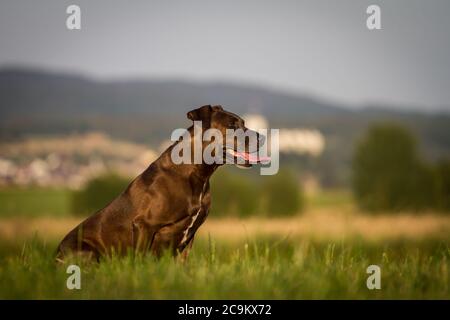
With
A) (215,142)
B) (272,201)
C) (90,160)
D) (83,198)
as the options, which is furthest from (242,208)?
(215,142)

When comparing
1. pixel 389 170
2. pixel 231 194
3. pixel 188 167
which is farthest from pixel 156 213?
pixel 389 170

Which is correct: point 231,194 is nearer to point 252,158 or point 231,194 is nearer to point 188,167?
point 252,158

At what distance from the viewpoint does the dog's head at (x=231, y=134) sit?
6.61 meters

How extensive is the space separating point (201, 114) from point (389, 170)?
53.3 metres

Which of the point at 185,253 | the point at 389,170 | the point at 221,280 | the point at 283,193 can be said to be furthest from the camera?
the point at 389,170

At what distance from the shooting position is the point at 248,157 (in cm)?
668

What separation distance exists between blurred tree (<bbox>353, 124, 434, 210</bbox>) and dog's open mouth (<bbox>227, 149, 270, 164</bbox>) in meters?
47.3

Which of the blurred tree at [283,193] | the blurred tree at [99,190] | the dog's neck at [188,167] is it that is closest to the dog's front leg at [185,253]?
the dog's neck at [188,167]

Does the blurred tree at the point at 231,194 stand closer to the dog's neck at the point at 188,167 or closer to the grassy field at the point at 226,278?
the dog's neck at the point at 188,167

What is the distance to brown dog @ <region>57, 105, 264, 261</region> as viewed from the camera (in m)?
6.34

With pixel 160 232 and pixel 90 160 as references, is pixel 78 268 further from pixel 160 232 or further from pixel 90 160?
pixel 90 160

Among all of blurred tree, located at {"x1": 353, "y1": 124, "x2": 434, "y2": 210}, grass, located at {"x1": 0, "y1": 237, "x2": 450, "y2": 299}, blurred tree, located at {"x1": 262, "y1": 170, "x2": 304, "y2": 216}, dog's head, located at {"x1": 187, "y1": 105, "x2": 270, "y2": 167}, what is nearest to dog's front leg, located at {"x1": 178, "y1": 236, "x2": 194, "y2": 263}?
grass, located at {"x1": 0, "y1": 237, "x2": 450, "y2": 299}

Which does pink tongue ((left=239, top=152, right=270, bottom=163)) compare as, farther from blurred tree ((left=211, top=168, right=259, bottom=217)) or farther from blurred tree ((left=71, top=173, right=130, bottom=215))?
blurred tree ((left=211, top=168, right=259, bottom=217))

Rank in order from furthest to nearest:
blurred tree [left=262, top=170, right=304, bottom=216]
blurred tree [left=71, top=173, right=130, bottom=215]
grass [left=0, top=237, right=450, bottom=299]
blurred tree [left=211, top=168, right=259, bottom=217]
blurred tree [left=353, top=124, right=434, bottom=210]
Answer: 1. blurred tree [left=353, top=124, right=434, bottom=210]
2. blurred tree [left=262, top=170, right=304, bottom=216]
3. blurred tree [left=211, top=168, right=259, bottom=217]
4. blurred tree [left=71, top=173, right=130, bottom=215]
5. grass [left=0, top=237, right=450, bottom=299]
